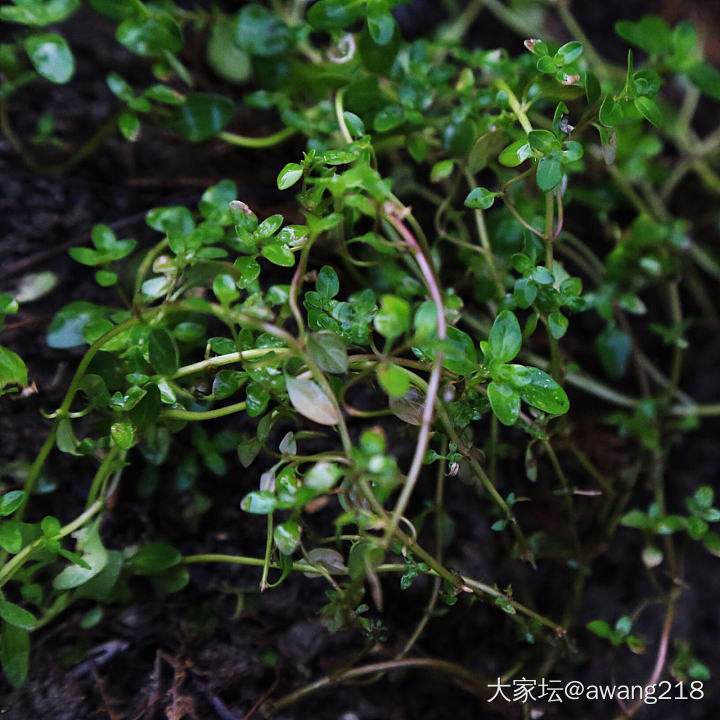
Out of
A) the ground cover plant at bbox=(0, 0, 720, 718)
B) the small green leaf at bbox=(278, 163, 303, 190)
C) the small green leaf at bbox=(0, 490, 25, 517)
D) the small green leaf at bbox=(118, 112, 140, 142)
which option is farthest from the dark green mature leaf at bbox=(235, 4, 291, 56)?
the small green leaf at bbox=(0, 490, 25, 517)

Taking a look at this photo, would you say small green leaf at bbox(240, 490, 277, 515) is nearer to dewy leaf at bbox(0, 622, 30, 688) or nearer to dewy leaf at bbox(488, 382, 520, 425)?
dewy leaf at bbox(488, 382, 520, 425)

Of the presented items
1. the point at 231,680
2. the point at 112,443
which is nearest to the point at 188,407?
the point at 112,443

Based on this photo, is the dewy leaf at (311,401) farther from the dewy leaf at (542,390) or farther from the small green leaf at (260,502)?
the dewy leaf at (542,390)

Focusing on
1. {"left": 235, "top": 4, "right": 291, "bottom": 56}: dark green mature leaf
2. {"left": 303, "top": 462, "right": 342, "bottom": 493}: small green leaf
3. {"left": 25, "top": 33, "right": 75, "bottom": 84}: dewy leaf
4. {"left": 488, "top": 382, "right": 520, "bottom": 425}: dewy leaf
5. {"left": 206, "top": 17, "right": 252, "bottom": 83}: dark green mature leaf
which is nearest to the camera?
{"left": 303, "top": 462, "right": 342, "bottom": 493}: small green leaf

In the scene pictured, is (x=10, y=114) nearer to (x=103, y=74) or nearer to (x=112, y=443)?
(x=103, y=74)

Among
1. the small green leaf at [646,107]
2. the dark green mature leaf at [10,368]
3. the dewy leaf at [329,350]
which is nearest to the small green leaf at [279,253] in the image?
the dewy leaf at [329,350]

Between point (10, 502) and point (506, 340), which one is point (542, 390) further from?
point (10, 502)
